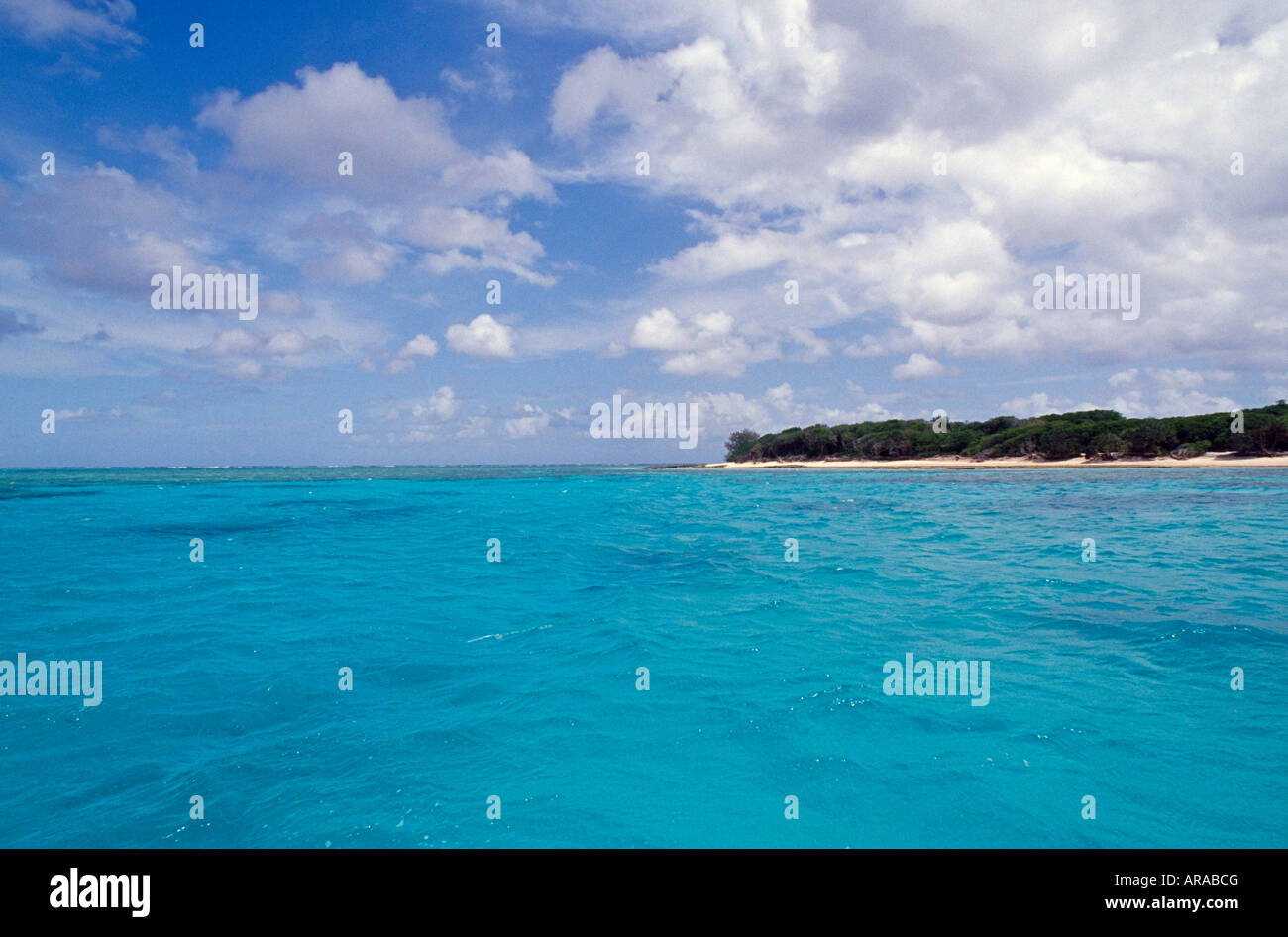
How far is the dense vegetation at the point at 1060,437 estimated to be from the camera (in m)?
78.7

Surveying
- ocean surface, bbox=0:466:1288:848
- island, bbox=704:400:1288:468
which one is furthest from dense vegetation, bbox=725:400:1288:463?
ocean surface, bbox=0:466:1288:848

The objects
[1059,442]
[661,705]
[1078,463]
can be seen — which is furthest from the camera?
[1059,442]

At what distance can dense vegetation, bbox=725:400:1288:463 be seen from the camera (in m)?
78.7

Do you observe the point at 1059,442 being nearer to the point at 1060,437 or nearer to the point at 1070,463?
the point at 1060,437

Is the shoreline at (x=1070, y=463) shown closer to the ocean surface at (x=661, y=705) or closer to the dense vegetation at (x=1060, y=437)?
the dense vegetation at (x=1060, y=437)

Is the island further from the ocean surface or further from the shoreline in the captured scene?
the ocean surface

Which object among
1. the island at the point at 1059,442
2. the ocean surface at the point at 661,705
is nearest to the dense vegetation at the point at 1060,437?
the island at the point at 1059,442

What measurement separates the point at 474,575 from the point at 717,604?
26.9 ft

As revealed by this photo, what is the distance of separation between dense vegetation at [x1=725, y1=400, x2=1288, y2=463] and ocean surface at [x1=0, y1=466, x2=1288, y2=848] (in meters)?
87.0

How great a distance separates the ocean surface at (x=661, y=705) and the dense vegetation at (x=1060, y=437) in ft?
285

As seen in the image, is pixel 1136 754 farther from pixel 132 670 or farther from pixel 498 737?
pixel 132 670

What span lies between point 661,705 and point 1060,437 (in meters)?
109

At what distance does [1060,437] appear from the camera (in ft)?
306

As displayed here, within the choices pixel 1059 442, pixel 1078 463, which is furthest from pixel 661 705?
pixel 1059 442
